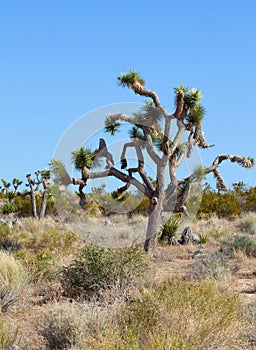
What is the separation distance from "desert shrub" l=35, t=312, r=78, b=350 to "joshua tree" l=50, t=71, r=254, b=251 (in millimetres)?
8405

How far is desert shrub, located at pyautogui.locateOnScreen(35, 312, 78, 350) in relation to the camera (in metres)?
5.29

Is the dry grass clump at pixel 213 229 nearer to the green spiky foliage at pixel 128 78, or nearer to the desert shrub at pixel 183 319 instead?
the green spiky foliage at pixel 128 78

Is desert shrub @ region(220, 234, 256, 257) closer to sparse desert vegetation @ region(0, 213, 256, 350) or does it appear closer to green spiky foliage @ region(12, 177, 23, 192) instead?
sparse desert vegetation @ region(0, 213, 256, 350)

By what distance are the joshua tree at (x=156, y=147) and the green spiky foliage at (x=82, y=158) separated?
0.09 feet

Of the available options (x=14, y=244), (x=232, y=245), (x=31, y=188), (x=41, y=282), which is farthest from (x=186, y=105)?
(x=31, y=188)

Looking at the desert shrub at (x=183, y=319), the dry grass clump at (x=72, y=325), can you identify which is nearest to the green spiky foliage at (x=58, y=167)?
the dry grass clump at (x=72, y=325)

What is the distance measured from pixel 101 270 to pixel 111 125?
716 cm

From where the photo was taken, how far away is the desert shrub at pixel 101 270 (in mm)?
8266

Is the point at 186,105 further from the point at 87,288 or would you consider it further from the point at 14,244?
the point at 87,288

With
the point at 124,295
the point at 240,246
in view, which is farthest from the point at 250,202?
the point at 124,295

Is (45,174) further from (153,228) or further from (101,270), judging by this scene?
(101,270)

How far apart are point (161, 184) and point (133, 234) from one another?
3049 mm

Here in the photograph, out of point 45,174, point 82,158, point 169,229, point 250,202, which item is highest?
point 45,174

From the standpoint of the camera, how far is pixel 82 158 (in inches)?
539
